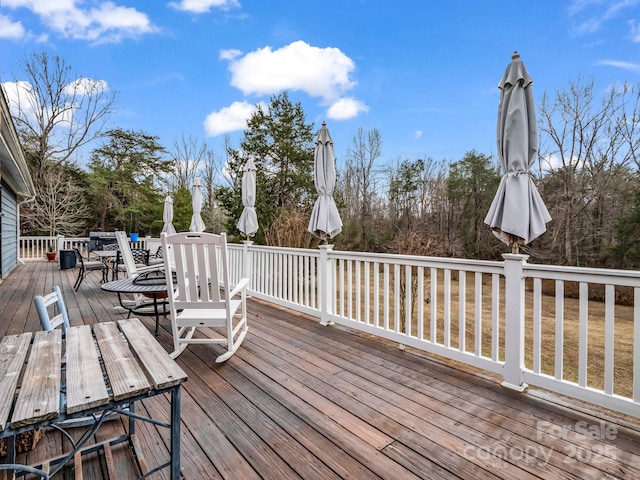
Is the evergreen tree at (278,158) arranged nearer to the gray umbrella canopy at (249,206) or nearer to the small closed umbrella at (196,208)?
the small closed umbrella at (196,208)

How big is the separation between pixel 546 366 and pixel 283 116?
13.2 meters

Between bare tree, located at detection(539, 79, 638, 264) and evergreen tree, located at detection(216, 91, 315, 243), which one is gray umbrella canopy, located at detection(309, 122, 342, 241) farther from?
evergreen tree, located at detection(216, 91, 315, 243)

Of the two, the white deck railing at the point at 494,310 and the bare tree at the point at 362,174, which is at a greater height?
the bare tree at the point at 362,174

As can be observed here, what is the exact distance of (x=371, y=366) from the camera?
298 cm

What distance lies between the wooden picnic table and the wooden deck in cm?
39

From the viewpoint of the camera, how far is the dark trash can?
32.0 ft

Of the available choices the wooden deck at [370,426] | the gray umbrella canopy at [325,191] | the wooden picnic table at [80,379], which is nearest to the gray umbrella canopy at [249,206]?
the gray umbrella canopy at [325,191]

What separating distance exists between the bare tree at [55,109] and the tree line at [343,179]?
0.15 feet

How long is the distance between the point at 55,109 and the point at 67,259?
9.89 m

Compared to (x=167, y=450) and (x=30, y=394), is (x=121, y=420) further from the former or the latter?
(x=30, y=394)

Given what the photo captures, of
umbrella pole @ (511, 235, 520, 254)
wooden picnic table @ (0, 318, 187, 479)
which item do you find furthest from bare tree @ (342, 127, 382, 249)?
wooden picnic table @ (0, 318, 187, 479)

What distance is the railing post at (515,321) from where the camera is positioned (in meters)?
2.55

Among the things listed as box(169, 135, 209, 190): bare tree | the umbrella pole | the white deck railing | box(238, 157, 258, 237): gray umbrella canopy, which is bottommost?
the white deck railing

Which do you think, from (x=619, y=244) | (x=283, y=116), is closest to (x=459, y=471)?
(x=619, y=244)
